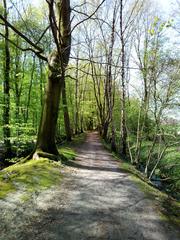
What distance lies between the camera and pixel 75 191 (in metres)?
5.10

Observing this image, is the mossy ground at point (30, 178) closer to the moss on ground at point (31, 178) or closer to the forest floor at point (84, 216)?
the moss on ground at point (31, 178)

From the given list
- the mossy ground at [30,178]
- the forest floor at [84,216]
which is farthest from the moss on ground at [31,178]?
the forest floor at [84,216]

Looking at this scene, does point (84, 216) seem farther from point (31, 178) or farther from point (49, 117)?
point (49, 117)

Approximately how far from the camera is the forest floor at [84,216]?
3145mm

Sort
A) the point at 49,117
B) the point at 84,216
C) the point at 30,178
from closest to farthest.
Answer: the point at 84,216 → the point at 30,178 → the point at 49,117

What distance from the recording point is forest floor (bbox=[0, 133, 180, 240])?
3.14m

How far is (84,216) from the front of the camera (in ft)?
12.3

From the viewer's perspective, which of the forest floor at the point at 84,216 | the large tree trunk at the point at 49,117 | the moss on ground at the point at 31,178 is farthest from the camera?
the large tree trunk at the point at 49,117

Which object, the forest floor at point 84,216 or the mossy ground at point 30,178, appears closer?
the forest floor at point 84,216

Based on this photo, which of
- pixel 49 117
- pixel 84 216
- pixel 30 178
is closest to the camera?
pixel 84 216

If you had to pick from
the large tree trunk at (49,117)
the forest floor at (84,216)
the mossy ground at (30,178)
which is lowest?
the forest floor at (84,216)

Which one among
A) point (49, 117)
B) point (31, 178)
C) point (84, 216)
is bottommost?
point (84, 216)

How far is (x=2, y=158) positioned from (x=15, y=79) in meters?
5.34

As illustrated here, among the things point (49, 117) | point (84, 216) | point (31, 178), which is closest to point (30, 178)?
point (31, 178)
